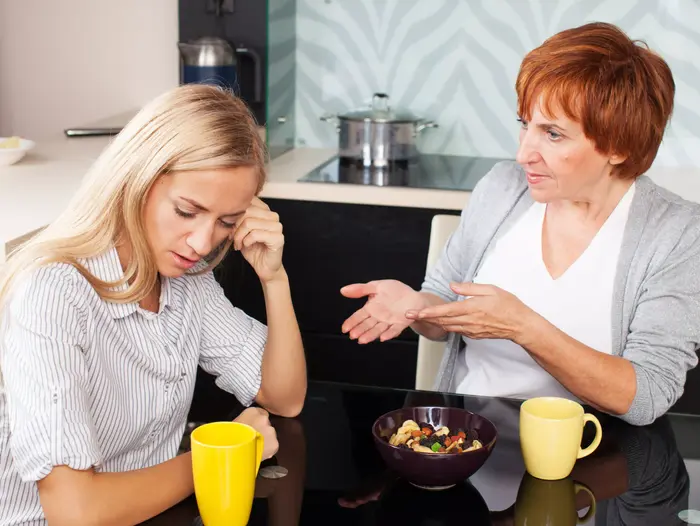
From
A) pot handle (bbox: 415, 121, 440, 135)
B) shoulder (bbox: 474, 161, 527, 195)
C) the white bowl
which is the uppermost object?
shoulder (bbox: 474, 161, 527, 195)

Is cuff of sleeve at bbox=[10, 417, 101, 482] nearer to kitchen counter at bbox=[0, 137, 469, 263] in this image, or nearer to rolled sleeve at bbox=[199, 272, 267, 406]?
rolled sleeve at bbox=[199, 272, 267, 406]

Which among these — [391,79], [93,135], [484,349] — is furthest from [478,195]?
[93,135]

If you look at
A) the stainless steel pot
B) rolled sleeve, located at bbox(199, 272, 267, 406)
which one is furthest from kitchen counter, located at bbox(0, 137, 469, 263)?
rolled sleeve, located at bbox(199, 272, 267, 406)

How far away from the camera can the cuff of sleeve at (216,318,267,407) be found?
1.55 metres

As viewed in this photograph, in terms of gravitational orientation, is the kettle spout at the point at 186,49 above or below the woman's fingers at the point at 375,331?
above

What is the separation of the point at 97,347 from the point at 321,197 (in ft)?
4.53

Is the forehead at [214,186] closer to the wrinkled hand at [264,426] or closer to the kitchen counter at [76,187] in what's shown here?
the wrinkled hand at [264,426]

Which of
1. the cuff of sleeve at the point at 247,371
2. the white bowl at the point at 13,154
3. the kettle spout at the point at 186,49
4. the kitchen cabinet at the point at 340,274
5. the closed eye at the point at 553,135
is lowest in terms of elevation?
the kitchen cabinet at the point at 340,274

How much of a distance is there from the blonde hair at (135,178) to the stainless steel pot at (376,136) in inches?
60.5

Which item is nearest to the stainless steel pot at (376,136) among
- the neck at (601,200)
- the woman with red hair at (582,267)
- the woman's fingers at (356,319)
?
the woman with red hair at (582,267)

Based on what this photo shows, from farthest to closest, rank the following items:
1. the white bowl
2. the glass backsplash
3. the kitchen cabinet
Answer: the glass backsplash
the kitchen cabinet
the white bowl

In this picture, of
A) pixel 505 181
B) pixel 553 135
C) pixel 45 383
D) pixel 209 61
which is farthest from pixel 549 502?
pixel 209 61

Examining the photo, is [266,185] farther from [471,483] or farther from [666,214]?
[471,483]

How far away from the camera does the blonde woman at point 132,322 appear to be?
44.0 inches
